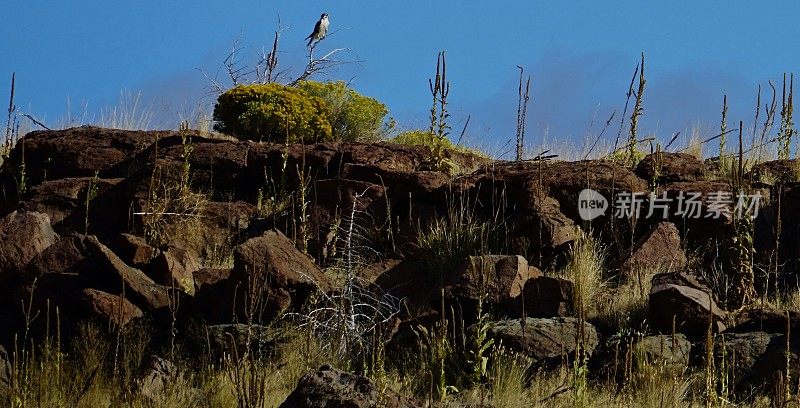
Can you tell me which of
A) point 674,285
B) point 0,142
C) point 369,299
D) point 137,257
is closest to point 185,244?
point 137,257

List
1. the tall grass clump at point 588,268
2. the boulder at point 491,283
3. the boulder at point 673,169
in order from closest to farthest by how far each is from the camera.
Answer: the boulder at point 491,283 → the tall grass clump at point 588,268 → the boulder at point 673,169

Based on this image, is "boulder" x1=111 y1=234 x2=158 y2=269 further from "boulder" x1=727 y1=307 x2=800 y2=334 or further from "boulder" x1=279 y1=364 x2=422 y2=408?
"boulder" x1=727 y1=307 x2=800 y2=334

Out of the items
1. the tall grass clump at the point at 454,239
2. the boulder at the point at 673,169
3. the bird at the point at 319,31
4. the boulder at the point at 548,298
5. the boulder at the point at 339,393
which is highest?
the bird at the point at 319,31

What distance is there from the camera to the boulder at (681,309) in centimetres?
972

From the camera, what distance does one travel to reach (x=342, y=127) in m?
18.9

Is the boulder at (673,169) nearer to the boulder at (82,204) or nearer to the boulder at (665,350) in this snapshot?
the boulder at (665,350)

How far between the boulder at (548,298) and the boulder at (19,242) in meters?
5.02

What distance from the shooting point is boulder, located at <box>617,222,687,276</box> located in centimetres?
1148

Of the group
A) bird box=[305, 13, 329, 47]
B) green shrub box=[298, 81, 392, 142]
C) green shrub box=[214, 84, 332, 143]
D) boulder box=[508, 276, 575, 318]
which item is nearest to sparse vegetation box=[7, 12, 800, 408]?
boulder box=[508, 276, 575, 318]

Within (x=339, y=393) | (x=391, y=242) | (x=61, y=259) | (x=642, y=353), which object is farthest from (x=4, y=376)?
(x=642, y=353)

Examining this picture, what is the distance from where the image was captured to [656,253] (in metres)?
11.6

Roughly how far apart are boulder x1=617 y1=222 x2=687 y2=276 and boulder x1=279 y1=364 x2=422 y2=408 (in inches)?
209

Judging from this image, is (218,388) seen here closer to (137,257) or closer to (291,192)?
(137,257)

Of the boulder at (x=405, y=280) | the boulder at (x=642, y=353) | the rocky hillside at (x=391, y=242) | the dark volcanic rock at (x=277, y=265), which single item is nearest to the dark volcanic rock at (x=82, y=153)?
the rocky hillside at (x=391, y=242)
